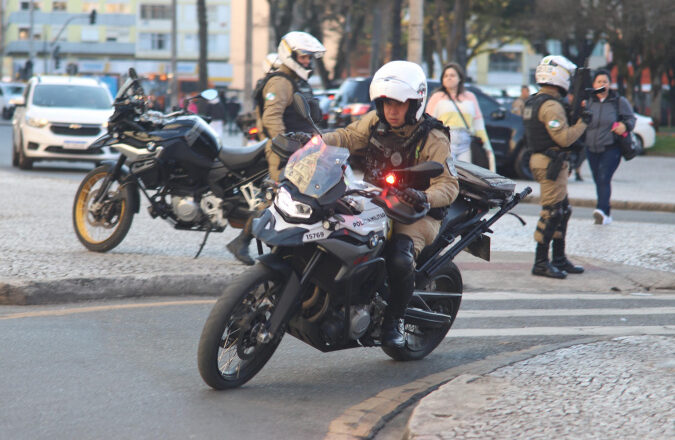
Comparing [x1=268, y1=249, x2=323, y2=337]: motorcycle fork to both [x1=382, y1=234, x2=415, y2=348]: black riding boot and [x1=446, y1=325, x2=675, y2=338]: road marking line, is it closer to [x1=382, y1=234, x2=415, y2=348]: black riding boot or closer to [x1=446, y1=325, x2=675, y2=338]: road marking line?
[x1=382, y1=234, x2=415, y2=348]: black riding boot

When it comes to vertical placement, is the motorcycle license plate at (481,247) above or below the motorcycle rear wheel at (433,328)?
above

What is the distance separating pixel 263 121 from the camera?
28.1 ft

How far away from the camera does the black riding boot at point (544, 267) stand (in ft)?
29.5

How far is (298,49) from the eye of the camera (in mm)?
8469

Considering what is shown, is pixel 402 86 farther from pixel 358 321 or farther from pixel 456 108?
pixel 456 108

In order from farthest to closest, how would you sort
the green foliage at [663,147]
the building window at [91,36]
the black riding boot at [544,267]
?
the building window at [91,36] < the green foliage at [663,147] < the black riding boot at [544,267]

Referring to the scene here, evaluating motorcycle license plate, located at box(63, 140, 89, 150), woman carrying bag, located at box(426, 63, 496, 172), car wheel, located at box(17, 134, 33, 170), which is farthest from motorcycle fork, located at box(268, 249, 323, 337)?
car wheel, located at box(17, 134, 33, 170)

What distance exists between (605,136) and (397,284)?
26.5 ft

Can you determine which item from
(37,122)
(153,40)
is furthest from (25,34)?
(37,122)

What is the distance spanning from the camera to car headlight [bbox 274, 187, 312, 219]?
4875 millimetres

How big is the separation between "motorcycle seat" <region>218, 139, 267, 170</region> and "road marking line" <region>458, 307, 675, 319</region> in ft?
7.32

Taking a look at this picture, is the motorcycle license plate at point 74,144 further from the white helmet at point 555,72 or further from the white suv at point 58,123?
the white helmet at point 555,72

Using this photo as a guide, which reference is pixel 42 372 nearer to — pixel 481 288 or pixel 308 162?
pixel 308 162

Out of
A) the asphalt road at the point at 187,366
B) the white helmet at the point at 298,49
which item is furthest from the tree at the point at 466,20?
the asphalt road at the point at 187,366
